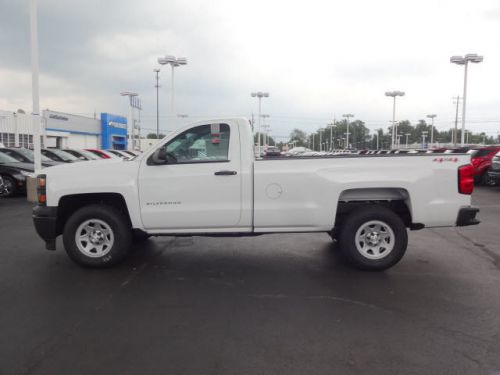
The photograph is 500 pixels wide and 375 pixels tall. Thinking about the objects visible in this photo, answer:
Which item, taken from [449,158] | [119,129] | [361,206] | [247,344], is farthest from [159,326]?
[119,129]

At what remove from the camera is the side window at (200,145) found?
576 centimetres

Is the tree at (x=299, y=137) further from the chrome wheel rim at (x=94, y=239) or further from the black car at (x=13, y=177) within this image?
the chrome wheel rim at (x=94, y=239)

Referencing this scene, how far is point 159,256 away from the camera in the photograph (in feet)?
21.9

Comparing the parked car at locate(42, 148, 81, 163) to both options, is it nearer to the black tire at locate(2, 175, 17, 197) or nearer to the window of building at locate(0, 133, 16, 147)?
the black tire at locate(2, 175, 17, 197)

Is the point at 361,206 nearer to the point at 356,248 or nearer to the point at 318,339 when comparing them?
the point at 356,248

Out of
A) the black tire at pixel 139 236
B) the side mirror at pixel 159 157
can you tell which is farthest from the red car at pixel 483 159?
the side mirror at pixel 159 157

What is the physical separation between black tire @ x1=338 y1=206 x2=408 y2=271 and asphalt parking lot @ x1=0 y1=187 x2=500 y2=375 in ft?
0.59

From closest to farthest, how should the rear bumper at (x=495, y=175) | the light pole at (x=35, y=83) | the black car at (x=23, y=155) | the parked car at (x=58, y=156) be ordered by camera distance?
the light pole at (x=35, y=83) → the black car at (x=23, y=155) → the rear bumper at (x=495, y=175) → the parked car at (x=58, y=156)

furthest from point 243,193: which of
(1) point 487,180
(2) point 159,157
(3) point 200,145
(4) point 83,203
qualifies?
(1) point 487,180

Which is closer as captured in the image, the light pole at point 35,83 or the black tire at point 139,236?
the black tire at point 139,236

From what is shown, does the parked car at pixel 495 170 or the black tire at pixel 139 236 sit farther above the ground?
the parked car at pixel 495 170

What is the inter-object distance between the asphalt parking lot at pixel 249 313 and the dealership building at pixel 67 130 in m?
38.2

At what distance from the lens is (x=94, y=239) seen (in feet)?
19.3

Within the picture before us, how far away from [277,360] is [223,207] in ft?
8.46
